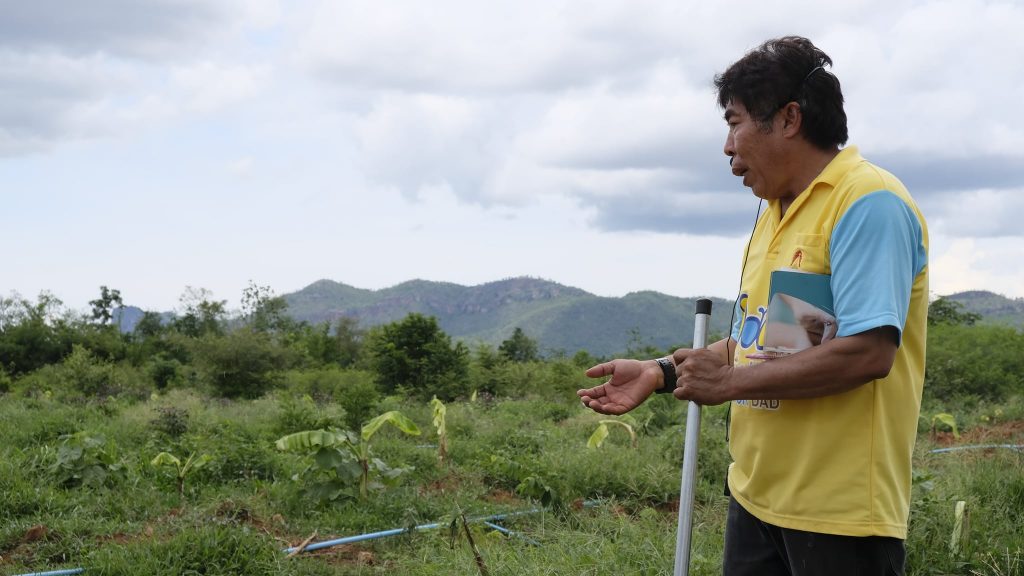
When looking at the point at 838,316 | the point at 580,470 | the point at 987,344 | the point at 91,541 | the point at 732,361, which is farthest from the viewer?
the point at 987,344

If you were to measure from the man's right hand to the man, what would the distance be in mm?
274

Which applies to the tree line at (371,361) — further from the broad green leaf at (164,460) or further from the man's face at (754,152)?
the man's face at (754,152)

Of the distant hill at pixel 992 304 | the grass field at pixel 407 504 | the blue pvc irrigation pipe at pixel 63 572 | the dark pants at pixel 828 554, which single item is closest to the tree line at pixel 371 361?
the grass field at pixel 407 504

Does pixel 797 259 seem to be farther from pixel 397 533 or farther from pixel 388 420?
pixel 388 420

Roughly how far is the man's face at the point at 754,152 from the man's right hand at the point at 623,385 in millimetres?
580

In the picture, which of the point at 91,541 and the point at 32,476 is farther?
the point at 32,476

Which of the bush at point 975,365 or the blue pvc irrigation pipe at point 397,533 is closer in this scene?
the blue pvc irrigation pipe at point 397,533

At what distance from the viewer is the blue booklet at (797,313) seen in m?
1.89

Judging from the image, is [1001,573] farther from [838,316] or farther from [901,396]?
[838,316]

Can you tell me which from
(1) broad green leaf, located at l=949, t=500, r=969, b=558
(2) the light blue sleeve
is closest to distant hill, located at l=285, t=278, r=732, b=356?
(1) broad green leaf, located at l=949, t=500, r=969, b=558

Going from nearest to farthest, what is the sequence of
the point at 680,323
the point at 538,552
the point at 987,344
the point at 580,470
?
the point at 538,552
the point at 580,470
the point at 987,344
the point at 680,323

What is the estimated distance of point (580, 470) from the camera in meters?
5.89

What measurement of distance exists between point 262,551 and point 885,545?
3.13 meters

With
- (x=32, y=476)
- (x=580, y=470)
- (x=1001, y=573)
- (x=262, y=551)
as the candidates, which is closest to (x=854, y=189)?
(x=1001, y=573)
